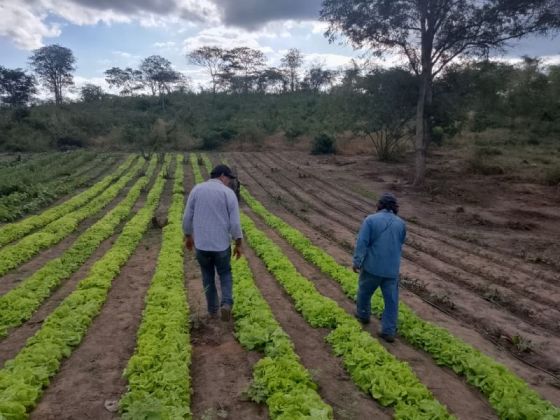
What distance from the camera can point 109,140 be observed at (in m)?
48.6

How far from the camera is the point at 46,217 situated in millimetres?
13938

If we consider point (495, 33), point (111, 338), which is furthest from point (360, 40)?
point (111, 338)

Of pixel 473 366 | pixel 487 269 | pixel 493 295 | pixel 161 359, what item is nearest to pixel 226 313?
pixel 161 359

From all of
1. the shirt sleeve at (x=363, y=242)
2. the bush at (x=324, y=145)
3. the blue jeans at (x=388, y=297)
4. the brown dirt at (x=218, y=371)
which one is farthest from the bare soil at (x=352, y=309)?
the bush at (x=324, y=145)

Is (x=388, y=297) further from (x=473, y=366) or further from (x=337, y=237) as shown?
(x=337, y=237)

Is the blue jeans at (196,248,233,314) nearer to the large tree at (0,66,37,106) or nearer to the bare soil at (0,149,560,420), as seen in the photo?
the bare soil at (0,149,560,420)

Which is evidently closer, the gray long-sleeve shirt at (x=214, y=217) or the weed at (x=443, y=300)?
the gray long-sleeve shirt at (x=214, y=217)

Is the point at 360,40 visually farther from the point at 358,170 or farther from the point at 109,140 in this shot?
the point at 109,140

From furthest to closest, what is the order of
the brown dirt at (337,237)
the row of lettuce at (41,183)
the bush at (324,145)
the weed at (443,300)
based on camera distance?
1. the bush at (324,145)
2. the row of lettuce at (41,183)
3. the weed at (443,300)
4. the brown dirt at (337,237)

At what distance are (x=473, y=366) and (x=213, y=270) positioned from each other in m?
3.67

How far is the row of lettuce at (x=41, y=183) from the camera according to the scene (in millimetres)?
15375

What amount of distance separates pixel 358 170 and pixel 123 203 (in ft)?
57.1

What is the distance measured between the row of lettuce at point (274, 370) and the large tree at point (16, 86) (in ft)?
214

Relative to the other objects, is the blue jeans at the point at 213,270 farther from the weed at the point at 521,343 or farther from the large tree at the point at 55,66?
the large tree at the point at 55,66
